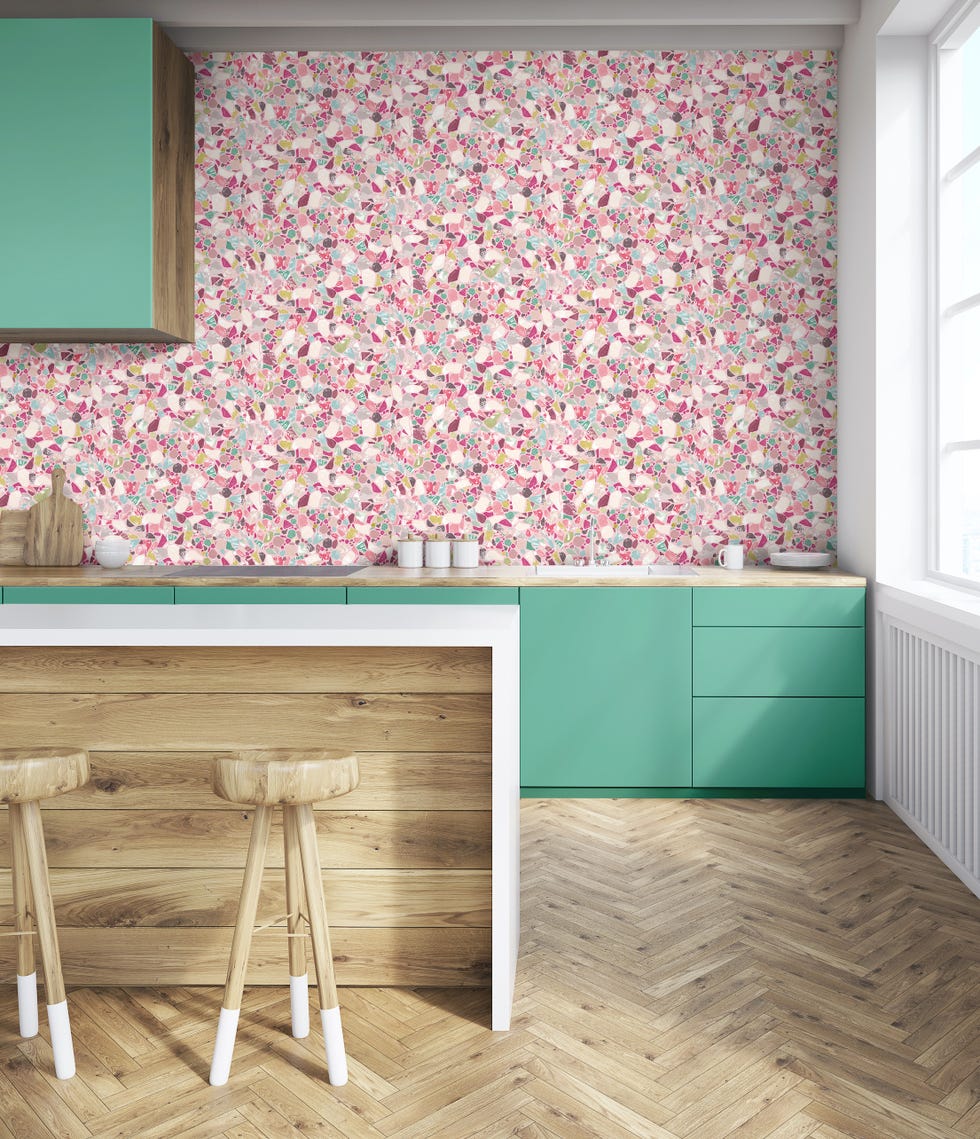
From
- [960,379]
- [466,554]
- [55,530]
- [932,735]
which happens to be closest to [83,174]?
[55,530]

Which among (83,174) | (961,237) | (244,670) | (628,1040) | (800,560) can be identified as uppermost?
(83,174)

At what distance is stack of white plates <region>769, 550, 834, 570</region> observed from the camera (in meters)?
3.90

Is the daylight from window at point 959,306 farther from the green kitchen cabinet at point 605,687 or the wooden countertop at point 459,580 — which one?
the green kitchen cabinet at point 605,687

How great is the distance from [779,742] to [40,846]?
2623 mm

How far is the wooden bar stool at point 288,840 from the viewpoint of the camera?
1843 millimetres

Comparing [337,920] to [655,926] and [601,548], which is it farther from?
[601,548]

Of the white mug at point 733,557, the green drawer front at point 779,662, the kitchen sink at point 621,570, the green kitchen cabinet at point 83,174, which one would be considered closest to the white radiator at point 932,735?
the green drawer front at point 779,662

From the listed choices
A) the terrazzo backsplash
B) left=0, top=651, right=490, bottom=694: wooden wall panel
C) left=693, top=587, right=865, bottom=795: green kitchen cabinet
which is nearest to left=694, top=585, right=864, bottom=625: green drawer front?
left=693, top=587, right=865, bottom=795: green kitchen cabinet

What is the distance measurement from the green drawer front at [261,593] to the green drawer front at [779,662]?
1360mm

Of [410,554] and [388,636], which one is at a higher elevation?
[410,554]

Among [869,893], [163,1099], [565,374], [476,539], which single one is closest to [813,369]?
[565,374]

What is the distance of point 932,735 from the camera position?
10.4 feet

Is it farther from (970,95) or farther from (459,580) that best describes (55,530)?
(970,95)

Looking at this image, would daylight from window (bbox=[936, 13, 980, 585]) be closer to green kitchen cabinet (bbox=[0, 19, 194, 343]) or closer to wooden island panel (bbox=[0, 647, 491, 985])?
wooden island panel (bbox=[0, 647, 491, 985])
